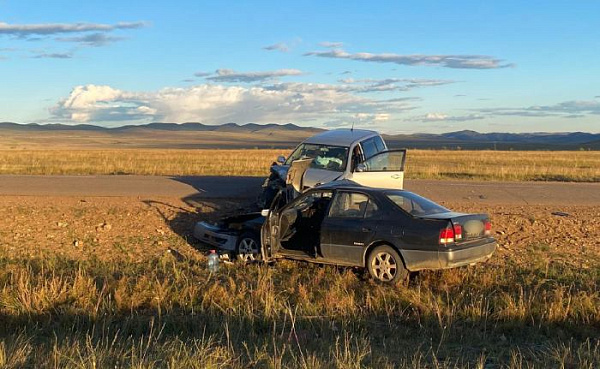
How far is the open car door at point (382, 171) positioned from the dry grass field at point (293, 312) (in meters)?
2.47

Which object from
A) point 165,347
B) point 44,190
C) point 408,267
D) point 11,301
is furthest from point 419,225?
point 44,190

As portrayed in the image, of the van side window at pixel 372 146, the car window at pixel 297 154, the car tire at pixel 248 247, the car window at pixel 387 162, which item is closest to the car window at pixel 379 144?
the van side window at pixel 372 146

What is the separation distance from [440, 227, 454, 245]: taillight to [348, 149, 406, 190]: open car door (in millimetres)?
3988

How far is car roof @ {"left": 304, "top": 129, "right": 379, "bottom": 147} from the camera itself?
1365 centimetres

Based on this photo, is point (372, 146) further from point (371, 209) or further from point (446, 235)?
point (446, 235)

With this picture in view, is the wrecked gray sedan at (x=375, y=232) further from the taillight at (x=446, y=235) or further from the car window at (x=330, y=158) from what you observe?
the car window at (x=330, y=158)

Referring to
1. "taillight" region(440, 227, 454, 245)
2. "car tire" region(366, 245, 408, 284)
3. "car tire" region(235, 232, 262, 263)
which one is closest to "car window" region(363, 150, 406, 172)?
"car tire" region(235, 232, 262, 263)

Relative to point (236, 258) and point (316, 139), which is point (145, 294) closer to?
point (236, 258)

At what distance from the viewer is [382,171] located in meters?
12.6

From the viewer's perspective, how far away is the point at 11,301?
7605 millimetres

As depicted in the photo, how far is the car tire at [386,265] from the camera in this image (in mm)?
8828

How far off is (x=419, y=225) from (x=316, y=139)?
19.3 ft

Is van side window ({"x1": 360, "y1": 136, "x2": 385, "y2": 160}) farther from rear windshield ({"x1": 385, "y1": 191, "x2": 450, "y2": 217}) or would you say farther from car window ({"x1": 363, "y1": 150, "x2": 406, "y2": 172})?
rear windshield ({"x1": 385, "y1": 191, "x2": 450, "y2": 217})

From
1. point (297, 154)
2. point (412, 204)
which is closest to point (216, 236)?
point (297, 154)
